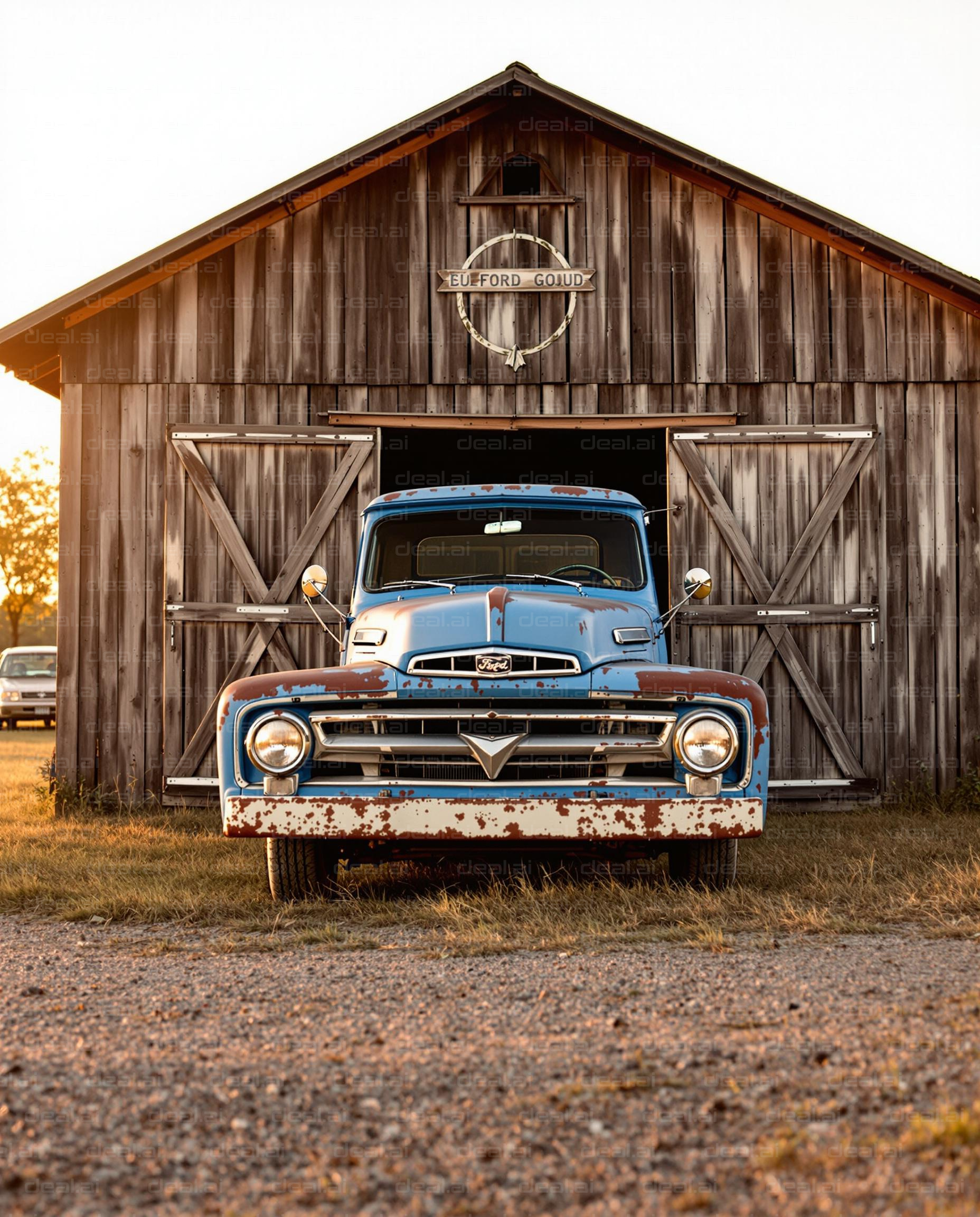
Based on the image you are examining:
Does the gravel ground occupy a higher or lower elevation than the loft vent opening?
lower

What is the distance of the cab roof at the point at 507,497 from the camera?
5848 mm

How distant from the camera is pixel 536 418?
26.8 ft

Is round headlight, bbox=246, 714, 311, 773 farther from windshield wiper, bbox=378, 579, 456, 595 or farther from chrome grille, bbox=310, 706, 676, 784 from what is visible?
windshield wiper, bbox=378, 579, 456, 595

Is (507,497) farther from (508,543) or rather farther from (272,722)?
(272,722)

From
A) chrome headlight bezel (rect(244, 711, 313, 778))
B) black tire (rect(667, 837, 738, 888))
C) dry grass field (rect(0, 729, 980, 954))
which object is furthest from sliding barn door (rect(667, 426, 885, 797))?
chrome headlight bezel (rect(244, 711, 313, 778))

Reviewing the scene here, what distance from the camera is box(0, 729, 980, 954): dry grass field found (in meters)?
4.05

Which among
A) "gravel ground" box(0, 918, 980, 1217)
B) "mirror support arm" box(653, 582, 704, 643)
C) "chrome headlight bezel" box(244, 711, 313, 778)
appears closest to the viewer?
"gravel ground" box(0, 918, 980, 1217)

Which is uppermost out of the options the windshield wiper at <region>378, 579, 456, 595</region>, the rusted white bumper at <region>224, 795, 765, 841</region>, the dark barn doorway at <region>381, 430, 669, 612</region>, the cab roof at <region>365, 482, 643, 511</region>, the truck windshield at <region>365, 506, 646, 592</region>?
the dark barn doorway at <region>381, 430, 669, 612</region>

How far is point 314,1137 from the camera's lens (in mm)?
2203

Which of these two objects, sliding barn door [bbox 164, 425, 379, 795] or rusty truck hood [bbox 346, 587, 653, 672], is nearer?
rusty truck hood [bbox 346, 587, 653, 672]

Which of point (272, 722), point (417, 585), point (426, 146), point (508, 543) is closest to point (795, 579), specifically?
point (508, 543)

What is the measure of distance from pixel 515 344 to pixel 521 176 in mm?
1528

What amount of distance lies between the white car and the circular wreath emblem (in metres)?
16.0

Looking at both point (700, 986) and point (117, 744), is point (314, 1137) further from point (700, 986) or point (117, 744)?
point (117, 744)
